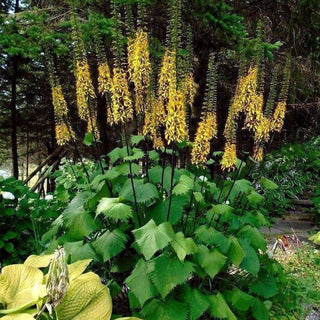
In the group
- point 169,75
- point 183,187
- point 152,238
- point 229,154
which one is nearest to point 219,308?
point 152,238

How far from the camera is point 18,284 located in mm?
1399

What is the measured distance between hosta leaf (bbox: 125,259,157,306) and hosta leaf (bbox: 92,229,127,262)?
0.17m

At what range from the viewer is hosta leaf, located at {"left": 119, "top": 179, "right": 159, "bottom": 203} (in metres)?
2.32

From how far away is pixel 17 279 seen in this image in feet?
4.62

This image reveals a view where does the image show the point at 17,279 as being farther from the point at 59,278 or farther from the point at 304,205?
the point at 304,205

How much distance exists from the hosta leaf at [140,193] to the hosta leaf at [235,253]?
0.61 m

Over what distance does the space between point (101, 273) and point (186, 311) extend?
0.80 m

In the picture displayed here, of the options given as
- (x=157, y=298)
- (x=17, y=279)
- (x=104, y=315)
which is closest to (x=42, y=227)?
(x=157, y=298)

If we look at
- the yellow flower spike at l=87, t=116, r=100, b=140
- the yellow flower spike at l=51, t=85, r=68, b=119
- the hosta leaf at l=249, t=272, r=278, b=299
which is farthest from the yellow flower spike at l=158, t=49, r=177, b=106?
the hosta leaf at l=249, t=272, r=278, b=299

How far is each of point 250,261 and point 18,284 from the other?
1.61 meters

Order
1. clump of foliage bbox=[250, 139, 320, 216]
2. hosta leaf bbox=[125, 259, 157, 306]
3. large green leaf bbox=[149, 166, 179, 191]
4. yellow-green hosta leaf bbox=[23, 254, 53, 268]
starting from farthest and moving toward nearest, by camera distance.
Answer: clump of foliage bbox=[250, 139, 320, 216], large green leaf bbox=[149, 166, 179, 191], hosta leaf bbox=[125, 259, 157, 306], yellow-green hosta leaf bbox=[23, 254, 53, 268]

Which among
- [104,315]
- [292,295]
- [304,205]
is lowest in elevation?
[304,205]

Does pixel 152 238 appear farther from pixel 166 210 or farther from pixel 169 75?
pixel 169 75

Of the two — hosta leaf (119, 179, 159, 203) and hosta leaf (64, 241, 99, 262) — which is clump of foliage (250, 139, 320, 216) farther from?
hosta leaf (64, 241, 99, 262)
